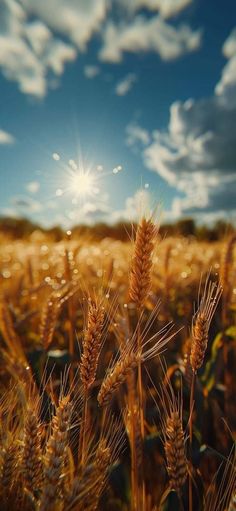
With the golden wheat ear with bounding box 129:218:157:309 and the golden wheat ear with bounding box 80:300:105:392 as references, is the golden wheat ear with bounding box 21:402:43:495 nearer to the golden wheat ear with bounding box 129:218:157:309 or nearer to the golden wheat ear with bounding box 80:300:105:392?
the golden wheat ear with bounding box 80:300:105:392

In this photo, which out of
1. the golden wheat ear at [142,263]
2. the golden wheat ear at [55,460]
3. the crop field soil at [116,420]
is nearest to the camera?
the golden wheat ear at [55,460]

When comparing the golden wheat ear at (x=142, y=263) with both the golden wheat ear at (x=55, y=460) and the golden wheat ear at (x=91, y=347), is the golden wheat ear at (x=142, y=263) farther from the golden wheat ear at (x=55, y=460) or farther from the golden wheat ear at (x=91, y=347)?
the golden wheat ear at (x=55, y=460)

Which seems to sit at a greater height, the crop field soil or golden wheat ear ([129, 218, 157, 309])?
golden wheat ear ([129, 218, 157, 309])

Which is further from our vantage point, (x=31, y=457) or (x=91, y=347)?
(x=91, y=347)

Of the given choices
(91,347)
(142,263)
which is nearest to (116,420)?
(91,347)

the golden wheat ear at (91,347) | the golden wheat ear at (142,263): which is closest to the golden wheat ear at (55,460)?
the golden wheat ear at (91,347)

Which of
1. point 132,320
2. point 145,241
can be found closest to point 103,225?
point 132,320

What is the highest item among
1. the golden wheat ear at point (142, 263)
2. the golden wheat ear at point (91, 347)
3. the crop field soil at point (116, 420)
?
the golden wheat ear at point (142, 263)

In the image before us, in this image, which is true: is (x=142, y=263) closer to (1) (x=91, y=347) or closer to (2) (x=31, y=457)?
(1) (x=91, y=347)

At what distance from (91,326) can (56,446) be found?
0.31 metres

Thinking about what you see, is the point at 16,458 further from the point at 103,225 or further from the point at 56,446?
the point at 103,225

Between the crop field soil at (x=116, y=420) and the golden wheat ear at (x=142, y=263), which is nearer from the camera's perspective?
the crop field soil at (x=116, y=420)

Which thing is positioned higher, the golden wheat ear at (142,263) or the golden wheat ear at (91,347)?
the golden wheat ear at (142,263)

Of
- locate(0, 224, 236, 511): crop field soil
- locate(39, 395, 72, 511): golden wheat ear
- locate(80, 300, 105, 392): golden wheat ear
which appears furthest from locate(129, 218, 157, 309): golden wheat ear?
locate(39, 395, 72, 511): golden wheat ear
